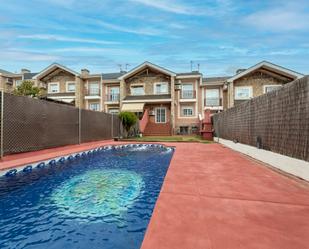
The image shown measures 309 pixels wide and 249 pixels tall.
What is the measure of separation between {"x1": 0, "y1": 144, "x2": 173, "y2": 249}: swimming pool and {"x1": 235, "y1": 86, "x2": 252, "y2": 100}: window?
27168 mm

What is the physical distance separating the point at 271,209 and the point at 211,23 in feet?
56.9

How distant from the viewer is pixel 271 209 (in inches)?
168

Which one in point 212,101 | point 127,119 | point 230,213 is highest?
point 212,101

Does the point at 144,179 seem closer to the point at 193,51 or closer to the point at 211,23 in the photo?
the point at 211,23

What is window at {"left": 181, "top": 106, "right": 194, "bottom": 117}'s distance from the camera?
35531mm

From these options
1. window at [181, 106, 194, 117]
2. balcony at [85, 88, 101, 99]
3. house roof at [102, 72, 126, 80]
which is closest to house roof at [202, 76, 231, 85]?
window at [181, 106, 194, 117]

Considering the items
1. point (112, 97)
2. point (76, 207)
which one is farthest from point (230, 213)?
point (112, 97)

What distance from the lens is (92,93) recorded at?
37.8 meters

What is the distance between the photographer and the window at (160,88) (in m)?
35.1

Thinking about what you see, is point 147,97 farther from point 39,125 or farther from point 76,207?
point 76,207

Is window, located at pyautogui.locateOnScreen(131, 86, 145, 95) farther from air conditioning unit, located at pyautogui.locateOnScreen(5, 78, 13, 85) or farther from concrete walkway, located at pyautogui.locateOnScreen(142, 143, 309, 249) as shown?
concrete walkway, located at pyautogui.locateOnScreen(142, 143, 309, 249)

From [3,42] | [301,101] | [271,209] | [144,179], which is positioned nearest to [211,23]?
[301,101]

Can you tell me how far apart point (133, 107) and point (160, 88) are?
5.81 meters

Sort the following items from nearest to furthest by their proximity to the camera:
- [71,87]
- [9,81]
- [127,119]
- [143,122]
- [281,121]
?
[281,121] → [127,119] → [143,122] → [71,87] → [9,81]
